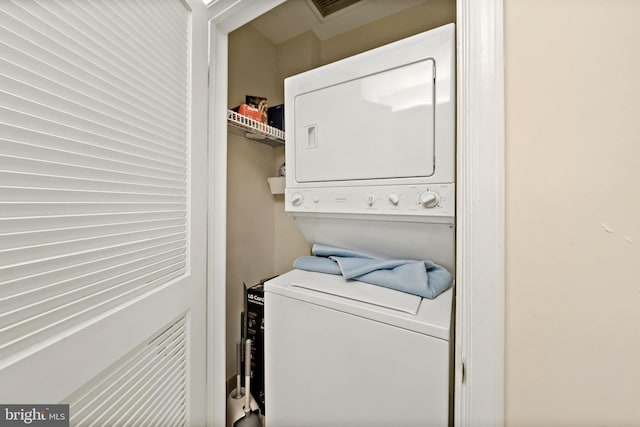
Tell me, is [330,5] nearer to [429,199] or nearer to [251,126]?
[251,126]

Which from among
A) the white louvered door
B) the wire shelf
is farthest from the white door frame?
the wire shelf

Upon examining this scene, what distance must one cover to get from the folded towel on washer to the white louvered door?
2.12ft

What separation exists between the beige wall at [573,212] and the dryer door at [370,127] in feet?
1.26

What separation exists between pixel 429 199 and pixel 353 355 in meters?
0.65

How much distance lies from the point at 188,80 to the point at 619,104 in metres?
1.26

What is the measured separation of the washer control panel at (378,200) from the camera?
33.5 inches

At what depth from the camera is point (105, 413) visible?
0.61 m

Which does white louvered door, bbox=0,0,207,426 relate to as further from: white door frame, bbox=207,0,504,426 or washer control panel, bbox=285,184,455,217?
white door frame, bbox=207,0,504,426

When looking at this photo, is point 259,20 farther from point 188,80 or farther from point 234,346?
point 234,346

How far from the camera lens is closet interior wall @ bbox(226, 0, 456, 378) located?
1.53 metres

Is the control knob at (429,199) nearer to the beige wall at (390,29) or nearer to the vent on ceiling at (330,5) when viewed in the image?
the beige wall at (390,29)

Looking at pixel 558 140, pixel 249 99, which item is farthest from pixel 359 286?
pixel 249 99

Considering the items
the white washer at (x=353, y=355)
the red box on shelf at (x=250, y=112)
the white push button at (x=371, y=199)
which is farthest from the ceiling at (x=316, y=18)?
the white washer at (x=353, y=355)

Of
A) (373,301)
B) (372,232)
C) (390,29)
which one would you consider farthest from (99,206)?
(390,29)
